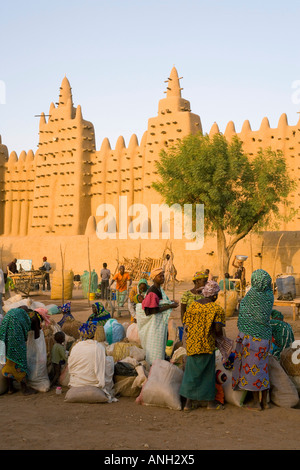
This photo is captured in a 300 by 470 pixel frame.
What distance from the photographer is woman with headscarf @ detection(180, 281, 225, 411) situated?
6117 mm

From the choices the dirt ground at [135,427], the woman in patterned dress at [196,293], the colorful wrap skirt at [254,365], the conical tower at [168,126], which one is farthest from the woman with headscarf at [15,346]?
the conical tower at [168,126]

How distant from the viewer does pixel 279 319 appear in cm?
691

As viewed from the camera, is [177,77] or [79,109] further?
[79,109]

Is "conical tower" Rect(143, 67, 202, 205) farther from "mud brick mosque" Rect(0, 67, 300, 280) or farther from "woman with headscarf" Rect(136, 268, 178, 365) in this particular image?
"woman with headscarf" Rect(136, 268, 178, 365)

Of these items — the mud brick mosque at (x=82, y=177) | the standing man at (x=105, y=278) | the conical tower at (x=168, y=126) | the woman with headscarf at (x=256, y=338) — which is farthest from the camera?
the conical tower at (x=168, y=126)

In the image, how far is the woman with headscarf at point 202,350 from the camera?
6117 mm

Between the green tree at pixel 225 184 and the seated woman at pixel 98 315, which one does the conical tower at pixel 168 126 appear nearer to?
the green tree at pixel 225 184

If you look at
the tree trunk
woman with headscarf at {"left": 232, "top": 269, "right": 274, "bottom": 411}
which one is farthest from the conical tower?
woman with headscarf at {"left": 232, "top": 269, "right": 274, "bottom": 411}

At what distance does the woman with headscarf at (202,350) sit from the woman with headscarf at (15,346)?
2109 mm

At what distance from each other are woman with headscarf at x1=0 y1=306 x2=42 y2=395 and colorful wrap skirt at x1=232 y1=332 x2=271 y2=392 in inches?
107

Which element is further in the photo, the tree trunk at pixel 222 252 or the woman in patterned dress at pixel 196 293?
the tree trunk at pixel 222 252
